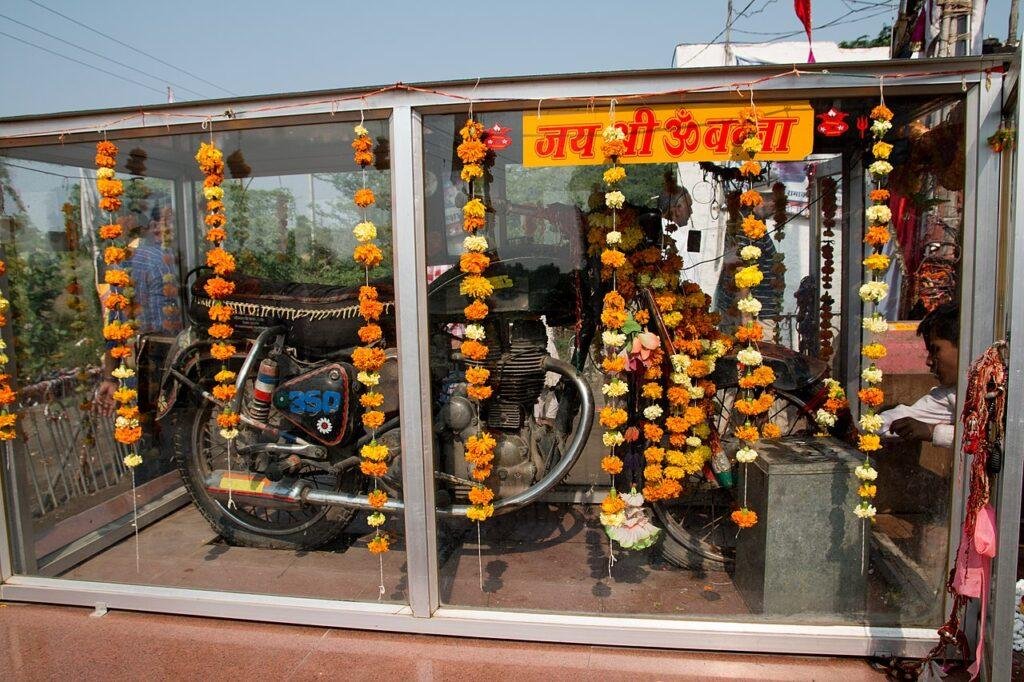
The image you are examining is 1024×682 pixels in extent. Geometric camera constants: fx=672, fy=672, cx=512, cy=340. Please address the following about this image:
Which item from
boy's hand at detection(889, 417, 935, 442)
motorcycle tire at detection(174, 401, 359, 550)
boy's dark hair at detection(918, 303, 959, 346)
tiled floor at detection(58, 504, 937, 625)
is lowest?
tiled floor at detection(58, 504, 937, 625)

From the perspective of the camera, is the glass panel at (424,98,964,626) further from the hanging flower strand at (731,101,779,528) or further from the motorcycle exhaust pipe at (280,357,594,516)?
the hanging flower strand at (731,101,779,528)

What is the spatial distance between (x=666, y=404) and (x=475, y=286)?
1406 millimetres

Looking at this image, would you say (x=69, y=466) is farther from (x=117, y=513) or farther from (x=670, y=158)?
(x=670, y=158)

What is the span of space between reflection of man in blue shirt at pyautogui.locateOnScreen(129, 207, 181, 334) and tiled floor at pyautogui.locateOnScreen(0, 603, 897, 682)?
2.23 meters

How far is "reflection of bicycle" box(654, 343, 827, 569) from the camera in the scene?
13.1 ft

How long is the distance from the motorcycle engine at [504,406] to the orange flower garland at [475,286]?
379 mm

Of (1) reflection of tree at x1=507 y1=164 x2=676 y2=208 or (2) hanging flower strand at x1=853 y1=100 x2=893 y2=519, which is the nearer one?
(2) hanging flower strand at x1=853 y1=100 x2=893 y2=519

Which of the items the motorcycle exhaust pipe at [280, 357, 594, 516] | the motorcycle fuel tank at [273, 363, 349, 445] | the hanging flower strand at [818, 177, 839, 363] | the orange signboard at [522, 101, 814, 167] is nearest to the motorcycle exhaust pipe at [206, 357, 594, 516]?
the motorcycle exhaust pipe at [280, 357, 594, 516]

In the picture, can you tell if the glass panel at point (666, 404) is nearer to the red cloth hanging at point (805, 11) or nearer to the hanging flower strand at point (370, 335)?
the hanging flower strand at point (370, 335)

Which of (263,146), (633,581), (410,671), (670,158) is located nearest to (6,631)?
(410,671)

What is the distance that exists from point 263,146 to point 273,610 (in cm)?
266

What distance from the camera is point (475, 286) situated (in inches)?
135

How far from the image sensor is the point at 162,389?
452cm

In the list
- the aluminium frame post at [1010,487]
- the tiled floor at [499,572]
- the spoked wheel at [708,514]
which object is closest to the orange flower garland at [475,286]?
the tiled floor at [499,572]
